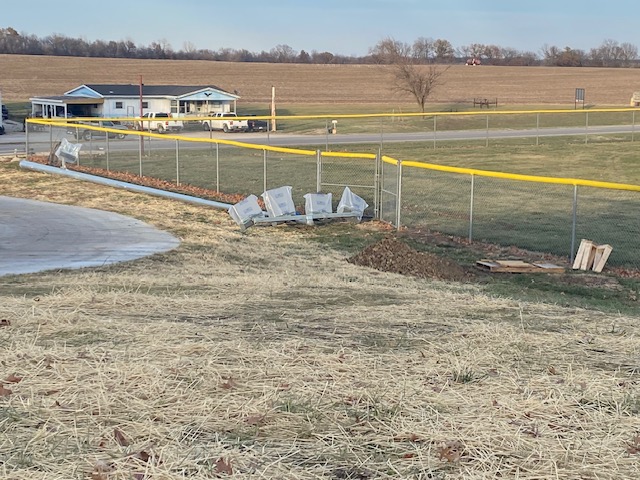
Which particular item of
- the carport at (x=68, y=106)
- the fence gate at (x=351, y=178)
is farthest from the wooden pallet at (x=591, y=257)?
the carport at (x=68, y=106)

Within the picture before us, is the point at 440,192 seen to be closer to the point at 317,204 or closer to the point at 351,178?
the point at 351,178

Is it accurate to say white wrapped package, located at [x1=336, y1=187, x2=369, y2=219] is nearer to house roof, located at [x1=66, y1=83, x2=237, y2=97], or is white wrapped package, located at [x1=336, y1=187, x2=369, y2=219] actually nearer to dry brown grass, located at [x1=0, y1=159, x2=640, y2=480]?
dry brown grass, located at [x1=0, y1=159, x2=640, y2=480]

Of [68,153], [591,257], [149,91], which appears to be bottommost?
[591,257]

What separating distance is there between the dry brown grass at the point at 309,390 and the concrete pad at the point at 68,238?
466cm

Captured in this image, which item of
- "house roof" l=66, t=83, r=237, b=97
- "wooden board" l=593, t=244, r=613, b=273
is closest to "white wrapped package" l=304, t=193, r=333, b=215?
"wooden board" l=593, t=244, r=613, b=273

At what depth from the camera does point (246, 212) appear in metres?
16.9

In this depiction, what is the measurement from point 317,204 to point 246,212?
5.05 feet

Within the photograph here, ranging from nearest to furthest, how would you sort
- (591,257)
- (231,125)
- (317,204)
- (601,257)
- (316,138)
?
(601,257), (591,257), (317,204), (316,138), (231,125)

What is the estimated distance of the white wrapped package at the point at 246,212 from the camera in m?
16.8

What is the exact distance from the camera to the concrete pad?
12625mm

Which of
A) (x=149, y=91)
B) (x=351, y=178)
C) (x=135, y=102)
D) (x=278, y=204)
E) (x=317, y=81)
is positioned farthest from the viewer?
(x=317, y=81)

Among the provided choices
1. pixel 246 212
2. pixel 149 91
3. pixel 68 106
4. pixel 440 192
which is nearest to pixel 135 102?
pixel 149 91

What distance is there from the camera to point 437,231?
16.5 meters

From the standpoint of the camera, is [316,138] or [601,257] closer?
[601,257]
